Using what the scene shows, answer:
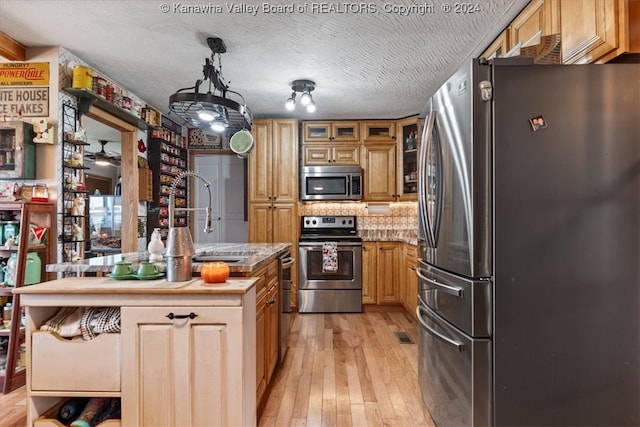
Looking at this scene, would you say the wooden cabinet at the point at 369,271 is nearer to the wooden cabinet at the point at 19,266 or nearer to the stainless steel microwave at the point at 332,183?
the stainless steel microwave at the point at 332,183

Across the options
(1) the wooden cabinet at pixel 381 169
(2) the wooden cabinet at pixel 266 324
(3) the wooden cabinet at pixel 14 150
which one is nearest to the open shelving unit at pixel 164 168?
(3) the wooden cabinet at pixel 14 150

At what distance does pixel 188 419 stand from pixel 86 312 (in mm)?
672

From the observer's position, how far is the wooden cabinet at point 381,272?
174 inches

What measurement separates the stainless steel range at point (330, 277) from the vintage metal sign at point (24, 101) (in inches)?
108

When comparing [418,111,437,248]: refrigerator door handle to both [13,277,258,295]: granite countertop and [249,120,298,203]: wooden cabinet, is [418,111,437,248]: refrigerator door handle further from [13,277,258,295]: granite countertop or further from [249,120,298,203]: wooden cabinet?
[249,120,298,203]: wooden cabinet

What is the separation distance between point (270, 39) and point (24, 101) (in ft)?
6.17

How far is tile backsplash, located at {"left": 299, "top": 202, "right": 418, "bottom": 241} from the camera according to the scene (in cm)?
477

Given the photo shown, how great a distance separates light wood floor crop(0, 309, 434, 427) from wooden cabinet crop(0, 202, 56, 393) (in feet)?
A: 0.45

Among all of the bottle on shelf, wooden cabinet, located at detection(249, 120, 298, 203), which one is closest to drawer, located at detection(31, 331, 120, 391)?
the bottle on shelf

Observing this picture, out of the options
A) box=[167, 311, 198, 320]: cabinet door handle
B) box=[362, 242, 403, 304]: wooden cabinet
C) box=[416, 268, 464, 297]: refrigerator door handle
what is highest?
box=[416, 268, 464, 297]: refrigerator door handle

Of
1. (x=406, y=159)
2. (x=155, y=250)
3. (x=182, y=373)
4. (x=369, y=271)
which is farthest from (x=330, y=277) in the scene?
(x=182, y=373)

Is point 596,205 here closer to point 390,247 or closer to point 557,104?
point 557,104

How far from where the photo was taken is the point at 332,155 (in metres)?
4.56

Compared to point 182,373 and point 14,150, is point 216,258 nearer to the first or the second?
point 182,373
